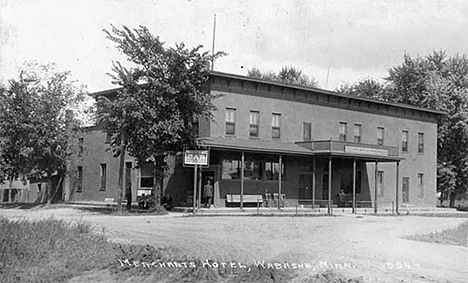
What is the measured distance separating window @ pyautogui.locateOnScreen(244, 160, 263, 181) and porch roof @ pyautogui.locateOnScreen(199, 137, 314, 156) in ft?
3.83

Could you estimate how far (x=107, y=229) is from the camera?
60.1 ft

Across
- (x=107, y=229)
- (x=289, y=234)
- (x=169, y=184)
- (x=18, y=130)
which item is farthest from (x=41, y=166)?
(x=289, y=234)

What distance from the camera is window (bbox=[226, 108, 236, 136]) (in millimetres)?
35094

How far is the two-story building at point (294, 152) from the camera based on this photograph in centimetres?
3434

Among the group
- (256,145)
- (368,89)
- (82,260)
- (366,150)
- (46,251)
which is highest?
(368,89)

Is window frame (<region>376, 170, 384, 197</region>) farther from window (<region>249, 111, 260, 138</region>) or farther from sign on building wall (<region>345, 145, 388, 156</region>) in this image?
window (<region>249, 111, 260, 138</region>)

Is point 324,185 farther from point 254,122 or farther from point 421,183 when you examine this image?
point 421,183

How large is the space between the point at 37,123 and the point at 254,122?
43.9 feet

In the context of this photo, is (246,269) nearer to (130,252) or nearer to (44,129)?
(130,252)

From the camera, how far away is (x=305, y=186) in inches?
1507

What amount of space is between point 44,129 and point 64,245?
25.2m

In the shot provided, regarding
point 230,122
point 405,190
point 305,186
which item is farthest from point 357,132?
point 230,122

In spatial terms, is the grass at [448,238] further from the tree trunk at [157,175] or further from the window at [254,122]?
the window at [254,122]

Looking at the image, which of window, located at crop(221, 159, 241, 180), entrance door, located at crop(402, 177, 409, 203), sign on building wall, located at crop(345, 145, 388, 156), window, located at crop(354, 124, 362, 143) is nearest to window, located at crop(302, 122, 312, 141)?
sign on building wall, located at crop(345, 145, 388, 156)
